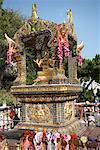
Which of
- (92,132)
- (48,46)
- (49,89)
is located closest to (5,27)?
(48,46)

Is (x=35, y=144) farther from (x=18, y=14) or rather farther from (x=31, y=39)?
(x=18, y=14)

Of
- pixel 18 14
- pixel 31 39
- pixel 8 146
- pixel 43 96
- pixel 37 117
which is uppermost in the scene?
pixel 18 14

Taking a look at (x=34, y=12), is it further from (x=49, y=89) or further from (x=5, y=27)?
(x=5, y=27)

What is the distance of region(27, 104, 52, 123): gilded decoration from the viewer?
9.35 metres

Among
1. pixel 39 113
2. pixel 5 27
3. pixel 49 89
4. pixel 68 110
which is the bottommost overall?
pixel 39 113

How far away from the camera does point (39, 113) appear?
946cm

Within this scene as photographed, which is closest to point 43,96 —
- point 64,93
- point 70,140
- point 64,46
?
point 64,93

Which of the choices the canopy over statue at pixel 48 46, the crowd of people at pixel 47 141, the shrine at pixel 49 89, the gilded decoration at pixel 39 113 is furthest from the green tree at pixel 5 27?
the crowd of people at pixel 47 141

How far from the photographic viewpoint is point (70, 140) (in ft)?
22.6

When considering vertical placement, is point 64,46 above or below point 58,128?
above

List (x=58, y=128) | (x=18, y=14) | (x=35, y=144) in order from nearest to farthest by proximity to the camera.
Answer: (x=35, y=144) → (x=58, y=128) → (x=18, y=14)

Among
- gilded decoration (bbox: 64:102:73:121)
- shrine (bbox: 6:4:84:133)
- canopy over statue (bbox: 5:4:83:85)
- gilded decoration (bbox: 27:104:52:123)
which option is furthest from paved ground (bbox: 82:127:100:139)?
canopy over statue (bbox: 5:4:83:85)

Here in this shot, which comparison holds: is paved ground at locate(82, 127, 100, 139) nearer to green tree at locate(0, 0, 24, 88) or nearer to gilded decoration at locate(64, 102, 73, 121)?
gilded decoration at locate(64, 102, 73, 121)

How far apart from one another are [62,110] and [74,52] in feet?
9.45
